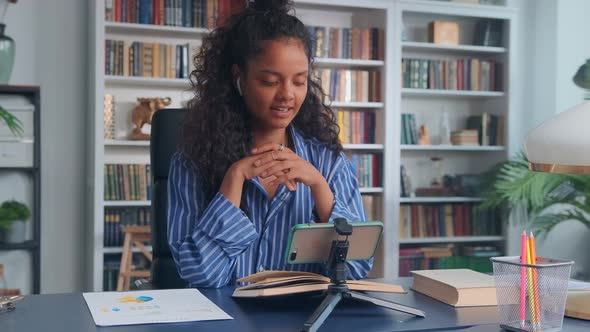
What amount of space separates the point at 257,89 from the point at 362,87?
2.70 metres

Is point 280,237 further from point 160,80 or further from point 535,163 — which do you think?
point 160,80

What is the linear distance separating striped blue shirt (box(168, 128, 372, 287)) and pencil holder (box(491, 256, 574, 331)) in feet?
1.64

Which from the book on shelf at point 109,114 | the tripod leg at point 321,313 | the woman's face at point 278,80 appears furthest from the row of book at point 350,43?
the tripod leg at point 321,313

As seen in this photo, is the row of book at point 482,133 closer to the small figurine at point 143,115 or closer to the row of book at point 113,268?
the small figurine at point 143,115

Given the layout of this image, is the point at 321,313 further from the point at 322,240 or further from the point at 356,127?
the point at 356,127

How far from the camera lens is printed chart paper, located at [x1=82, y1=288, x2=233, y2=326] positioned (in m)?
1.11

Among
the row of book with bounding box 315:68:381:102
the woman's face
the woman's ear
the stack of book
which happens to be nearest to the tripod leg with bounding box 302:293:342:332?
the woman's face

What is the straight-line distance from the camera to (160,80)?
381 cm

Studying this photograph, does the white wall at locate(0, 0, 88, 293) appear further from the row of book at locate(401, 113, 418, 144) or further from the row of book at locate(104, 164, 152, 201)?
the row of book at locate(401, 113, 418, 144)

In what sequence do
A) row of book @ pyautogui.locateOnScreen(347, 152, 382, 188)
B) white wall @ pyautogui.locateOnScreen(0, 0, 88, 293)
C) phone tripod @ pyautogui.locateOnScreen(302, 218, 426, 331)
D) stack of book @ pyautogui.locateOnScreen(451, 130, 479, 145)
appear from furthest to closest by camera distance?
1. stack of book @ pyautogui.locateOnScreen(451, 130, 479, 145)
2. row of book @ pyautogui.locateOnScreen(347, 152, 382, 188)
3. white wall @ pyautogui.locateOnScreen(0, 0, 88, 293)
4. phone tripod @ pyautogui.locateOnScreen(302, 218, 426, 331)

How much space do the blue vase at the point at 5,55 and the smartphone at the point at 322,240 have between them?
9.33 ft

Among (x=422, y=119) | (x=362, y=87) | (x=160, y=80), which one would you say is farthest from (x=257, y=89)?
(x=422, y=119)

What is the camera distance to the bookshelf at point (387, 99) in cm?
374

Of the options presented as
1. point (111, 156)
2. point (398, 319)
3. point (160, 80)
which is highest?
point (160, 80)
